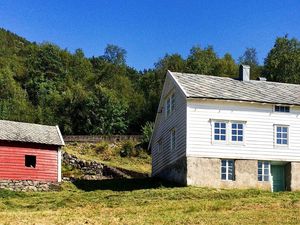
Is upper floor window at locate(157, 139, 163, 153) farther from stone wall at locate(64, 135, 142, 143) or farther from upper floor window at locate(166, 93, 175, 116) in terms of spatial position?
stone wall at locate(64, 135, 142, 143)

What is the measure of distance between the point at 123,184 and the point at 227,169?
23.7 ft

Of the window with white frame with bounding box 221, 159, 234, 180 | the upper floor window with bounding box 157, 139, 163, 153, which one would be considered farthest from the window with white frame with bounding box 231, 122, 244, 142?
the upper floor window with bounding box 157, 139, 163, 153

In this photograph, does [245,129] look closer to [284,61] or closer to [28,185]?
[28,185]

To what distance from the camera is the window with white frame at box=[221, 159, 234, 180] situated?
38.7 meters

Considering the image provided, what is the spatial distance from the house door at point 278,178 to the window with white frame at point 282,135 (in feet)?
5.50

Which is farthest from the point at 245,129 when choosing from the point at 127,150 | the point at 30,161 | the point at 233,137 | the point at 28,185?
the point at 127,150

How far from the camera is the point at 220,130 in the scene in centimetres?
3906

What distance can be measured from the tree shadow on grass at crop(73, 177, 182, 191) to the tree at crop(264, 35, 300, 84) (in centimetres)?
4811

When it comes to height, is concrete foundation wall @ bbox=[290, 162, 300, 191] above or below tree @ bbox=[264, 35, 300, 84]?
below

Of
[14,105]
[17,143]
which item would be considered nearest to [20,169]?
[17,143]

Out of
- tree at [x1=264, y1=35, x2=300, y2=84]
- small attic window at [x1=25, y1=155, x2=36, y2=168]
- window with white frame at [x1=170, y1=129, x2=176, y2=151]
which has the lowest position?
small attic window at [x1=25, y1=155, x2=36, y2=168]

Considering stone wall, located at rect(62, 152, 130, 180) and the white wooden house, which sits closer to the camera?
the white wooden house

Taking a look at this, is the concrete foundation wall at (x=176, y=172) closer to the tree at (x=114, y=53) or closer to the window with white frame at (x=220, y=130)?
the window with white frame at (x=220, y=130)

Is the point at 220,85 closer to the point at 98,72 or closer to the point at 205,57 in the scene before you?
the point at 205,57
